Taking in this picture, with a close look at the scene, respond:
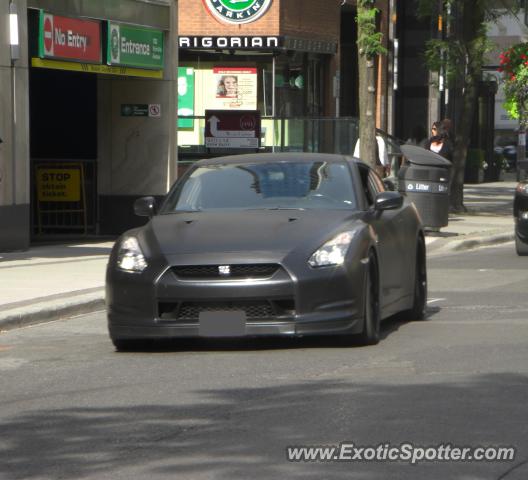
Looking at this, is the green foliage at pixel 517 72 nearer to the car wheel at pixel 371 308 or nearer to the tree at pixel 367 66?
the tree at pixel 367 66

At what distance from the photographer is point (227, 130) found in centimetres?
2672

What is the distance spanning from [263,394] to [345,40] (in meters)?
31.8

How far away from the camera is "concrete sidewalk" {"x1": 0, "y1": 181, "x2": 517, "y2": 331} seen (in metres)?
13.7

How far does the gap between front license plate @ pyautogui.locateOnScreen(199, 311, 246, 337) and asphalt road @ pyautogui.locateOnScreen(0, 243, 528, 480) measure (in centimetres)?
19

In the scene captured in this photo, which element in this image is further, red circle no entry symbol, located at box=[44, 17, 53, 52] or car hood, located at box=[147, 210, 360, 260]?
red circle no entry symbol, located at box=[44, 17, 53, 52]

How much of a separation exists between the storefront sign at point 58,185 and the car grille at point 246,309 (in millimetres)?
13717

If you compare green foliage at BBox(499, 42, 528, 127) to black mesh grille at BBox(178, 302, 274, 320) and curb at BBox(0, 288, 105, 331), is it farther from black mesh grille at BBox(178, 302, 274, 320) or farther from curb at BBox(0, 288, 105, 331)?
black mesh grille at BBox(178, 302, 274, 320)

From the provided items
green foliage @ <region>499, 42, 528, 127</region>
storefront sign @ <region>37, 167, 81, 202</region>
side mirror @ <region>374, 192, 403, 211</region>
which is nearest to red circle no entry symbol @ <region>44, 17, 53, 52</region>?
storefront sign @ <region>37, 167, 81, 202</region>

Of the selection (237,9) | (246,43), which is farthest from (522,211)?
(237,9)

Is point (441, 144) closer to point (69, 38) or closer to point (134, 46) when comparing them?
point (134, 46)

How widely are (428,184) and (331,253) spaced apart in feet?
43.8

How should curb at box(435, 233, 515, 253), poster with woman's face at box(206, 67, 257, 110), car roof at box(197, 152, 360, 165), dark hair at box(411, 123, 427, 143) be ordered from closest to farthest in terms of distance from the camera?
car roof at box(197, 152, 360, 165) → curb at box(435, 233, 515, 253) → poster with woman's face at box(206, 67, 257, 110) → dark hair at box(411, 123, 427, 143)

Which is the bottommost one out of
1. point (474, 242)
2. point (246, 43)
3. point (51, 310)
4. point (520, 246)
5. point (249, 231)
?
point (474, 242)

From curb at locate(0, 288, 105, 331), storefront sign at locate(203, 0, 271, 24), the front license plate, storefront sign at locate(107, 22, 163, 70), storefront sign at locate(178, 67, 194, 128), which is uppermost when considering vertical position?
storefront sign at locate(203, 0, 271, 24)
